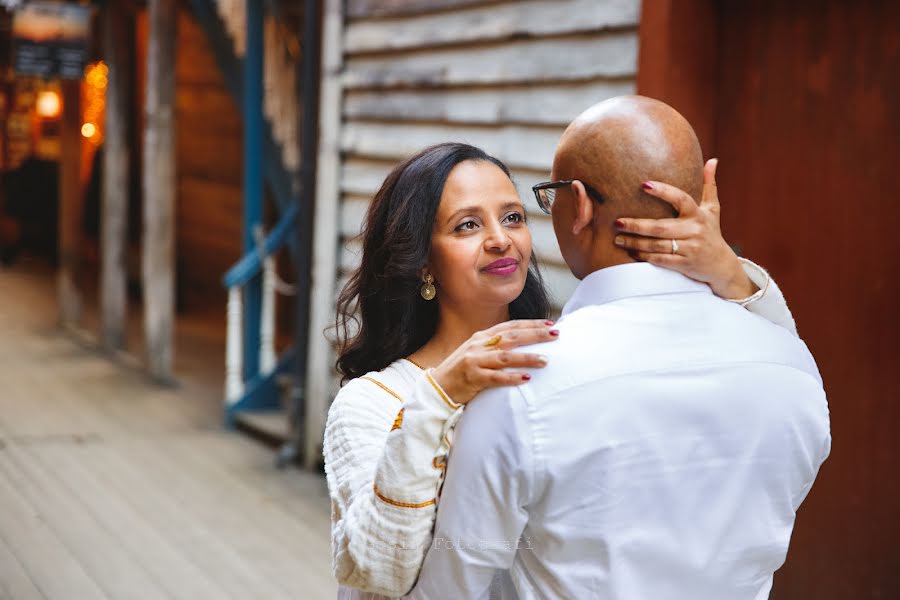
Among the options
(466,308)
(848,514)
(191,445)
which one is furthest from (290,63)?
(466,308)

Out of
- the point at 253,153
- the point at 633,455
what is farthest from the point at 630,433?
the point at 253,153

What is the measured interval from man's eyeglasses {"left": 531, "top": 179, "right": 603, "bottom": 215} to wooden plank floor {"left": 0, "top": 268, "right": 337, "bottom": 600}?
130 inches

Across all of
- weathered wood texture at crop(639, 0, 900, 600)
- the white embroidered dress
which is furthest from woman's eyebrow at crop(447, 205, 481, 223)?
weathered wood texture at crop(639, 0, 900, 600)

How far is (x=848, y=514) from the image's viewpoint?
3.62m

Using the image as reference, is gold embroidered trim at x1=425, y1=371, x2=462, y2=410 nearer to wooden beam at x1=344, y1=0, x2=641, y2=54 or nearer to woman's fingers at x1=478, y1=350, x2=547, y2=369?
woman's fingers at x1=478, y1=350, x2=547, y2=369

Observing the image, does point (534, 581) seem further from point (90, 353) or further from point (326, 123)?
point (90, 353)

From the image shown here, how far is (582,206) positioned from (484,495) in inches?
17.5

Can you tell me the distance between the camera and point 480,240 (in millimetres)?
2209

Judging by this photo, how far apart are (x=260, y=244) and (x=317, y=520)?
8.34 feet

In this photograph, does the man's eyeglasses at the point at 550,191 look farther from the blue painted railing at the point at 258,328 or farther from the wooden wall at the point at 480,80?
the blue painted railing at the point at 258,328

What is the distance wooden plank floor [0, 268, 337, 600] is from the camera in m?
4.83

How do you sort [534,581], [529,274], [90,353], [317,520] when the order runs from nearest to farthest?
[534,581], [529,274], [317,520], [90,353]

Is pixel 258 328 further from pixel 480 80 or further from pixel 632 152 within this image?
pixel 632 152

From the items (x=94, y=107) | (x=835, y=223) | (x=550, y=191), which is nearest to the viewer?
(x=550, y=191)
